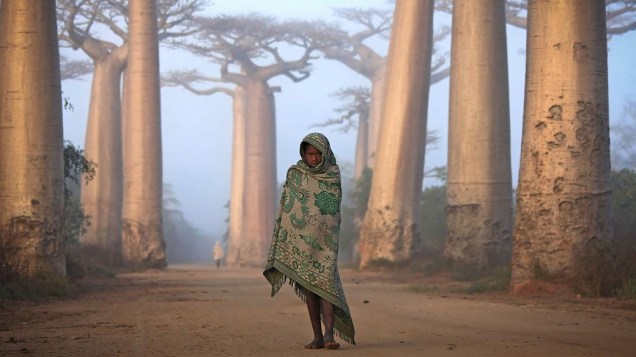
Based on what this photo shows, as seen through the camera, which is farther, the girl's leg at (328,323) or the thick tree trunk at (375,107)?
the thick tree trunk at (375,107)

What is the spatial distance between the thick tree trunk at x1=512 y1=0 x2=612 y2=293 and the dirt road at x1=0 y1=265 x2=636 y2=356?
824 millimetres

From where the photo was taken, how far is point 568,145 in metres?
12.8

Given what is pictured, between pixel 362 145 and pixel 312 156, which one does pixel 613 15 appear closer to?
pixel 362 145

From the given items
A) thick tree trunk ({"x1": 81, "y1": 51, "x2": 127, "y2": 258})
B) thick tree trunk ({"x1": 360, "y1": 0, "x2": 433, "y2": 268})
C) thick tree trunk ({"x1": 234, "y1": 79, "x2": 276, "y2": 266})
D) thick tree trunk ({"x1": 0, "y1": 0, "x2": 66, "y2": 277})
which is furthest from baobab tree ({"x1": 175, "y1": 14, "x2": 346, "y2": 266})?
Answer: thick tree trunk ({"x1": 0, "y1": 0, "x2": 66, "y2": 277})

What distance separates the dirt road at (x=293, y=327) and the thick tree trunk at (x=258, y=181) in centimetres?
2978

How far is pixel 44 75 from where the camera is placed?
14430 mm

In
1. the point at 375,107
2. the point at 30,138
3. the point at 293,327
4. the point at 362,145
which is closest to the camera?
the point at 293,327

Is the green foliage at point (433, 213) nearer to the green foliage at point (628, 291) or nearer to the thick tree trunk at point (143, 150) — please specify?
the thick tree trunk at point (143, 150)

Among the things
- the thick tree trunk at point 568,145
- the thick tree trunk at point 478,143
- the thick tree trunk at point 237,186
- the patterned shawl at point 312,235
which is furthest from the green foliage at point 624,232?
the thick tree trunk at point 237,186

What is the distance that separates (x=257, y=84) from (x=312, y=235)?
3851 cm

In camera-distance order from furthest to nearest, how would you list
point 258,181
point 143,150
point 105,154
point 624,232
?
point 258,181 → point 105,154 → point 143,150 → point 624,232

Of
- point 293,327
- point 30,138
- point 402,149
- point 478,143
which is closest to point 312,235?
point 293,327

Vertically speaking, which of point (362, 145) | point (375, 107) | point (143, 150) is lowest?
point (143, 150)

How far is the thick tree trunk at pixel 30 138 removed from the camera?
1412cm
